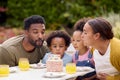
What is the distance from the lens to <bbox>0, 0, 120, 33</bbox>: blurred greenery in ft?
47.3

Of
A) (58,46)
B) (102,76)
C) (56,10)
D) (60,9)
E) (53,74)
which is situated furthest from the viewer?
(60,9)

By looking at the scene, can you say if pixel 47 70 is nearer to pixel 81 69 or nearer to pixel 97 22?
pixel 81 69

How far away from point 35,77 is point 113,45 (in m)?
0.96

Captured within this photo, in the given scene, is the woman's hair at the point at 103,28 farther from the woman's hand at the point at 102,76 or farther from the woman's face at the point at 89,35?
the woman's hand at the point at 102,76

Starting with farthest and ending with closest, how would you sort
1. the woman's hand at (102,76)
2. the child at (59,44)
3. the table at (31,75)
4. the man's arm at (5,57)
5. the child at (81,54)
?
1. the man's arm at (5,57)
2. the child at (59,44)
3. the child at (81,54)
4. the woman's hand at (102,76)
5. the table at (31,75)

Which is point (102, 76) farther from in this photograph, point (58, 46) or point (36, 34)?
point (36, 34)

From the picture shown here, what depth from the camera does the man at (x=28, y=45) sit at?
19.8ft

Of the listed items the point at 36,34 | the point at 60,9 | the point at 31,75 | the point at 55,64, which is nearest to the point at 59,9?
the point at 60,9

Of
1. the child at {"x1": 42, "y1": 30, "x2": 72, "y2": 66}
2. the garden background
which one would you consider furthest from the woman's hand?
the garden background

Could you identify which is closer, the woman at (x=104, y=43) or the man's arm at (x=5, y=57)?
the woman at (x=104, y=43)

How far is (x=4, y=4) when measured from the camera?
15.2 m

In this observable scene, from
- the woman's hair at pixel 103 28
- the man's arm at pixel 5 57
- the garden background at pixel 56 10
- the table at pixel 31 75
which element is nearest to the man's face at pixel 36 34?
the man's arm at pixel 5 57

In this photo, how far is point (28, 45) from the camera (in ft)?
20.2

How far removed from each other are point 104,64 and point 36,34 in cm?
124
